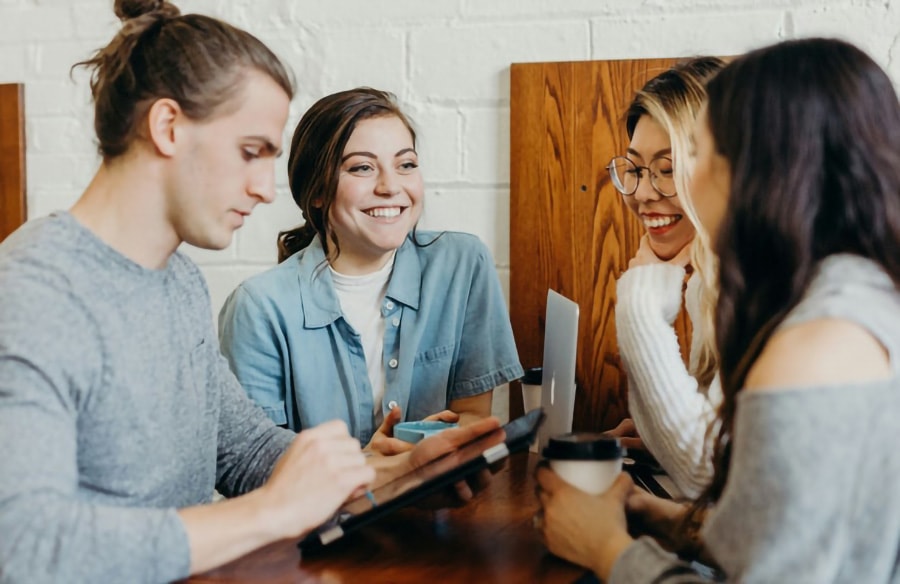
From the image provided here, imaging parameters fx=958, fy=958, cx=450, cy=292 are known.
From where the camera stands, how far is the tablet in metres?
0.88

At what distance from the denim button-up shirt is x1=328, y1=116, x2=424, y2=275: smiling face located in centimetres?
7

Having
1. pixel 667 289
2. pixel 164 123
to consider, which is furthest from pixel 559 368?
pixel 164 123

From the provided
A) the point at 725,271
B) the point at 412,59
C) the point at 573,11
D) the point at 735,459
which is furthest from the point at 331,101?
the point at 735,459

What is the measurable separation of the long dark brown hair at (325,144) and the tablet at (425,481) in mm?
751

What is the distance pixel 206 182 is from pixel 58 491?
36cm

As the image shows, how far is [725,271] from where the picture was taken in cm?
86

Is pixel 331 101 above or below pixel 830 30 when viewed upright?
below

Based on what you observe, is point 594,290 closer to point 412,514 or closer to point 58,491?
point 412,514

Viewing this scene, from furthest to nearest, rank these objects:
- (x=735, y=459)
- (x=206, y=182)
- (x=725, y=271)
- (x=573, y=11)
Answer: (x=573, y=11), (x=206, y=182), (x=725, y=271), (x=735, y=459)

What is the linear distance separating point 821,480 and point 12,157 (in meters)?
1.87

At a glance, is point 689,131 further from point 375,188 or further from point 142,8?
point 142,8

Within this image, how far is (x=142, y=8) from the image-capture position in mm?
1045

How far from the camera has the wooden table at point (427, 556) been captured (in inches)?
34.2

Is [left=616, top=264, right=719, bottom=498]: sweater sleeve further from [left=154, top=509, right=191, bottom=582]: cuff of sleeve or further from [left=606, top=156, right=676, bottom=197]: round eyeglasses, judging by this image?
[left=154, top=509, right=191, bottom=582]: cuff of sleeve
